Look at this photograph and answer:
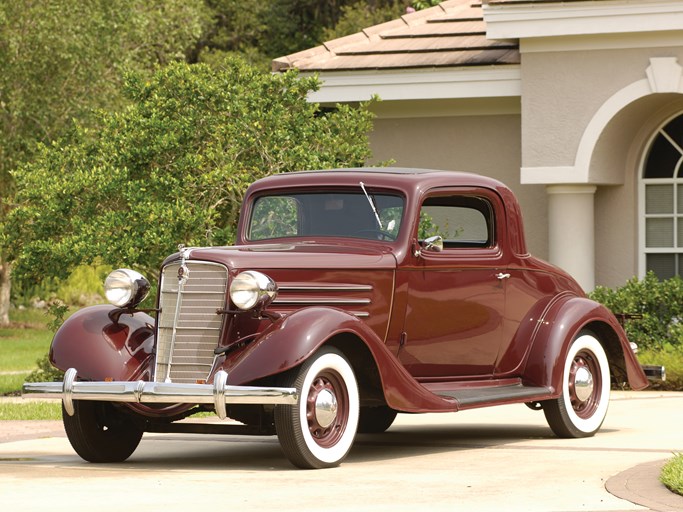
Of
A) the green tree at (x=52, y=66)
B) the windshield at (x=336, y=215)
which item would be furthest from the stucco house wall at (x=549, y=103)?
the green tree at (x=52, y=66)

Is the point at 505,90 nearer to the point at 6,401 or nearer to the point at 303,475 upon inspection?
the point at 6,401

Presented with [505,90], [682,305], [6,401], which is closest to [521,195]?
[505,90]

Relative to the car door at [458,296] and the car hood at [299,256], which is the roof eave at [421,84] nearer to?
the car door at [458,296]

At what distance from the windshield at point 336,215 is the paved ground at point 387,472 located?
1579 mm

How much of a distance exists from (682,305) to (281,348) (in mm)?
8701

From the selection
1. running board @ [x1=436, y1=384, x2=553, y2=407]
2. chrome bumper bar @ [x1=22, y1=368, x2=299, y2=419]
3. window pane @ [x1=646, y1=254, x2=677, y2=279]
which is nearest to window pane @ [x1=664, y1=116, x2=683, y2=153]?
window pane @ [x1=646, y1=254, x2=677, y2=279]

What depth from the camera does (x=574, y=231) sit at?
56.8 feet

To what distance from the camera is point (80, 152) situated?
1611 centimetres

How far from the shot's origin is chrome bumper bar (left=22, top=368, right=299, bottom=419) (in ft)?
27.5

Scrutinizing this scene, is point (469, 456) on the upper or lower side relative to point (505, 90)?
lower

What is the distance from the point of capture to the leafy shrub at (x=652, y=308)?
16.0 m

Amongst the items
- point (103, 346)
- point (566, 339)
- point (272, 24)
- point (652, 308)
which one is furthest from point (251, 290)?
point (272, 24)

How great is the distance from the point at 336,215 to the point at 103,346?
6.49 feet

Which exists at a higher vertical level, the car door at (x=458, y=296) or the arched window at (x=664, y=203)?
the arched window at (x=664, y=203)
